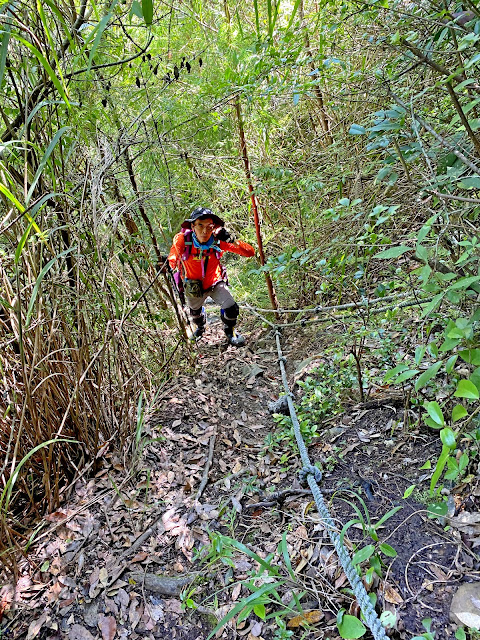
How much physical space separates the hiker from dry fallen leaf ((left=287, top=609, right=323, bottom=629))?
8.95ft

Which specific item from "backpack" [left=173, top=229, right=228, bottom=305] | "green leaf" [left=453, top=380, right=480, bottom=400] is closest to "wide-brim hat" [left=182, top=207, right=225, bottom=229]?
"backpack" [left=173, top=229, right=228, bottom=305]

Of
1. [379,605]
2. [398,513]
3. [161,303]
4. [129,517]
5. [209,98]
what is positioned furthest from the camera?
[161,303]

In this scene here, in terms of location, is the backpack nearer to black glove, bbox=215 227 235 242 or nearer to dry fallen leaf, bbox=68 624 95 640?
black glove, bbox=215 227 235 242

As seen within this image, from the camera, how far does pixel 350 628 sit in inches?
47.1

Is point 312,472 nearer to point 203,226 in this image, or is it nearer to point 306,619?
point 306,619

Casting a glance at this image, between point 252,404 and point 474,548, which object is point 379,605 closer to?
point 474,548

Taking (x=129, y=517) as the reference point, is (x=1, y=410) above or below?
above

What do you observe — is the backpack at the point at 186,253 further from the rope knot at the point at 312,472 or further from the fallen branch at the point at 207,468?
the rope knot at the point at 312,472

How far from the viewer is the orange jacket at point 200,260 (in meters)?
3.71

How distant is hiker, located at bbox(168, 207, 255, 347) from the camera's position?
3.71 meters

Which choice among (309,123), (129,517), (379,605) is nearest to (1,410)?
(129,517)

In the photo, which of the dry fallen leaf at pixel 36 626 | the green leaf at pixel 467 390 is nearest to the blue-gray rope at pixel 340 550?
the green leaf at pixel 467 390

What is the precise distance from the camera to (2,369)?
1.84m

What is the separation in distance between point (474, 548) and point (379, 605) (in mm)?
410
